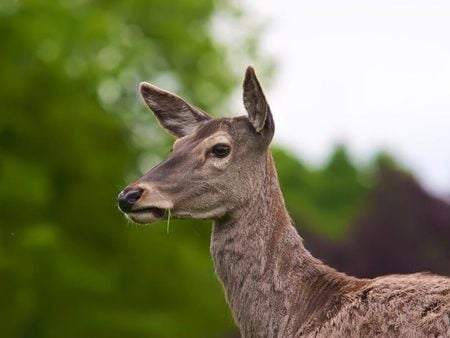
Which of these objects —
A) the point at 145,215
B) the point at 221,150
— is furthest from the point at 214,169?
the point at 145,215

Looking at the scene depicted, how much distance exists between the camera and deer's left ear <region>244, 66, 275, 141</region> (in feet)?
29.2

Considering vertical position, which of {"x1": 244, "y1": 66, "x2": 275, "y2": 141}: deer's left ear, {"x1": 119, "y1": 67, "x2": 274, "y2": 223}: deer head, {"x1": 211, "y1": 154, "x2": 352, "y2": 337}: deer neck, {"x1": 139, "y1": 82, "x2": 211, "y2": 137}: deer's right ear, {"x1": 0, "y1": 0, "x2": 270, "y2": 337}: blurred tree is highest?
{"x1": 0, "y1": 0, "x2": 270, "y2": 337}: blurred tree

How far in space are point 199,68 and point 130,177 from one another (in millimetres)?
7823

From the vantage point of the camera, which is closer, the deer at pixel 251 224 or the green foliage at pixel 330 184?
the deer at pixel 251 224

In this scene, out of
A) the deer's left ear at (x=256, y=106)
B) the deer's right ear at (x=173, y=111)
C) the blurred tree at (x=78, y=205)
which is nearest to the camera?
the deer's left ear at (x=256, y=106)

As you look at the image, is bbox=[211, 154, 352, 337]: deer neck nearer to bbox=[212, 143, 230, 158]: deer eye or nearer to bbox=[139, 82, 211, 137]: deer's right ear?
bbox=[212, 143, 230, 158]: deer eye

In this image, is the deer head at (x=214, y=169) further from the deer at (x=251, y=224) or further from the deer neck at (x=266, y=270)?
the deer neck at (x=266, y=270)

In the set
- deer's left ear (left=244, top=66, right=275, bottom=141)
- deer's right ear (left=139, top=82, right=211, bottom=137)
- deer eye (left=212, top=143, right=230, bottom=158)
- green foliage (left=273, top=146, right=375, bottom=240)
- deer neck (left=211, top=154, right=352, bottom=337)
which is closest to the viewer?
deer neck (left=211, top=154, right=352, bottom=337)

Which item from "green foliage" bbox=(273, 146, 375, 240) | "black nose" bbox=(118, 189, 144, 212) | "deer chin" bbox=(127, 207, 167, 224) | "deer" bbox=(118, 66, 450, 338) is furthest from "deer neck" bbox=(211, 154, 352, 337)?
"green foliage" bbox=(273, 146, 375, 240)

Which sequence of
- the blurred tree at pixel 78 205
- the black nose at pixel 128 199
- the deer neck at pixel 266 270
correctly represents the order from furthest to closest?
the blurred tree at pixel 78 205
the deer neck at pixel 266 270
the black nose at pixel 128 199

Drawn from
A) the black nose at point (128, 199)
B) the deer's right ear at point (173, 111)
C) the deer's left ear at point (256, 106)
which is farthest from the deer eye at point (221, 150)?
the black nose at point (128, 199)

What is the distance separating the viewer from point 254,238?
354 inches

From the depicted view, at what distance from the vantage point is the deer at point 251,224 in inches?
340

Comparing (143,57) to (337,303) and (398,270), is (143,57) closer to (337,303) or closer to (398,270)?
(398,270)
